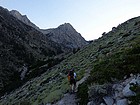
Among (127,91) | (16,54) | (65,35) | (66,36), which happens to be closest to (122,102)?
(127,91)

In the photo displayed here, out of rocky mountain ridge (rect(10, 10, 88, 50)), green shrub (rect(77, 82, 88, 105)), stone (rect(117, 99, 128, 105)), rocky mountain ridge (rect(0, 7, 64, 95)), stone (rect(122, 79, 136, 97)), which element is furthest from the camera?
rocky mountain ridge (rect(10, 10, 88, 50))

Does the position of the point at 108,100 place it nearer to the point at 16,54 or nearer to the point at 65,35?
the point at 16,54

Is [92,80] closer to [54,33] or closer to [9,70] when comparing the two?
[9,70]

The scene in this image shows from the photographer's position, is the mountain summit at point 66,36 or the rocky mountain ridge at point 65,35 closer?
the rocky mountain ridge at point 65,35

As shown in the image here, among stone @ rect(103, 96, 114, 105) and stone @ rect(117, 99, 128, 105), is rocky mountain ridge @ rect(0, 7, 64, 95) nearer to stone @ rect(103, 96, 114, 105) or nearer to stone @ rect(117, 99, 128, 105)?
stone @ rect(103, 96, 114, 105)

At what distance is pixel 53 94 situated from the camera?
2033 centimetres

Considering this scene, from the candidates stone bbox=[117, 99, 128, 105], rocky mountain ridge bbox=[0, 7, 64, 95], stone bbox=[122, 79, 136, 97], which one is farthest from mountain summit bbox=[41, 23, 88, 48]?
stone bbox=[117, 99, 128, 105]

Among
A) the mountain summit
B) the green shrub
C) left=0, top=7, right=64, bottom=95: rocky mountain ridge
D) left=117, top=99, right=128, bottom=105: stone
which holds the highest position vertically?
the mountain summit

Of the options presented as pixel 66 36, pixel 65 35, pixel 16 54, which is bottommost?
pixel 16 54

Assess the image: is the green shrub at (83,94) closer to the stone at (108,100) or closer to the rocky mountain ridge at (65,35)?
the stone at (108,100)

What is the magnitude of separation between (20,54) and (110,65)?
56.7 metres

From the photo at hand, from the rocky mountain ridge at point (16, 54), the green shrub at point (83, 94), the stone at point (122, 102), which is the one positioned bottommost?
the stone at point (122, 102)

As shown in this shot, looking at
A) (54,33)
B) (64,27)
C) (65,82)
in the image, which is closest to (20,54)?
(65,82)

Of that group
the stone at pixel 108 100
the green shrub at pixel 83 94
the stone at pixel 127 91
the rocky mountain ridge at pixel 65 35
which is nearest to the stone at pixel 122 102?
the stone at pixel 127 91
